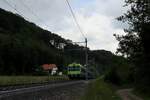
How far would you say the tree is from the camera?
31.8 meters

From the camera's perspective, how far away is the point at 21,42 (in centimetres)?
9131

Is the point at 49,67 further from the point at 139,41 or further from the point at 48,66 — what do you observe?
the point at 139,41

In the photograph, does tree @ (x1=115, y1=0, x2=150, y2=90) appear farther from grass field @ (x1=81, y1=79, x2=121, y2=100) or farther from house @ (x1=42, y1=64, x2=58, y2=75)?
house @ (x1=42, y1=64, x2=58, y2=75)

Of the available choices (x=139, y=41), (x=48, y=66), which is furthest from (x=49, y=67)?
(x=139, y=41)

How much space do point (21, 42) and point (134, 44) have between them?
2340 inches

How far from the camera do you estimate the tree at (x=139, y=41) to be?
31844 mm

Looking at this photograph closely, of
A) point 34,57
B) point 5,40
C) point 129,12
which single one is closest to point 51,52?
point 34,57

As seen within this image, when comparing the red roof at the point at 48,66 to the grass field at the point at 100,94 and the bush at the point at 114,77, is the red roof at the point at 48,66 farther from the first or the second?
the grass field at the point at 100,94

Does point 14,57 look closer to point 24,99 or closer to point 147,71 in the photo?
point 147,71

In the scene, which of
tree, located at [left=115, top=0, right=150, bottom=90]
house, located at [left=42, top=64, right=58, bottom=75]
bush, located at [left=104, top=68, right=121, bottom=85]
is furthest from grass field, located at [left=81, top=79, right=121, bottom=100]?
house, located at [left=42, top=64, right=58, bottom=75]

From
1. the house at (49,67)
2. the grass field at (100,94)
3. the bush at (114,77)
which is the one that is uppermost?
the house at (49,67)

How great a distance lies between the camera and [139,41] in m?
33.8

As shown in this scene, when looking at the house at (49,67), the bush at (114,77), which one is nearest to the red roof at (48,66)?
the house at (49,67)

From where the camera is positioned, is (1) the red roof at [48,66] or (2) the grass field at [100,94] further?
(1) the red roof at [48,66]
